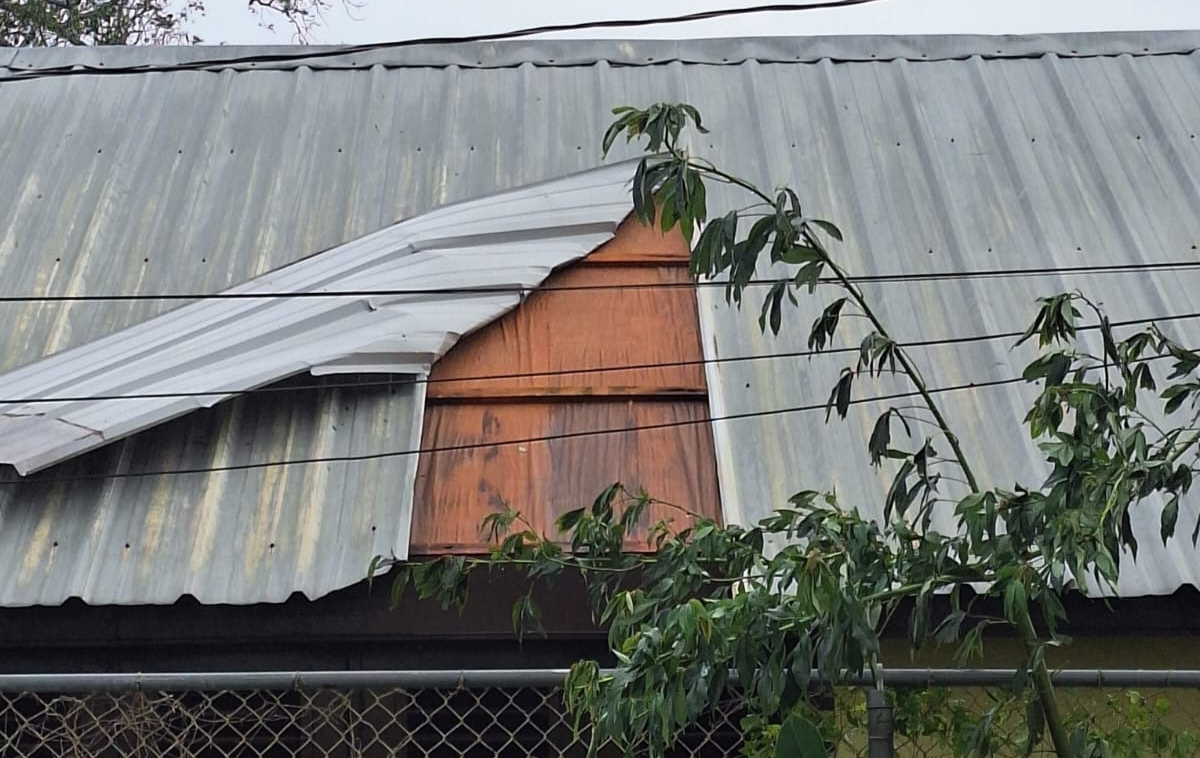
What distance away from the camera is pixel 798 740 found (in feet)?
7.16

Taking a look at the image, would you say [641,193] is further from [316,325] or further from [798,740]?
[316,325]

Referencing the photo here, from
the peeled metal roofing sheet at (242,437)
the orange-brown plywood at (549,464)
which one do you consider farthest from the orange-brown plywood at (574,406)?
the peeled metal roofing sheet at (242,437)

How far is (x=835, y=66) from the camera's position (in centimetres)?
709

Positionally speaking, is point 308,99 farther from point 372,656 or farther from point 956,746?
point 956,746

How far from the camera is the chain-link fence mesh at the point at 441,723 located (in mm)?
2842

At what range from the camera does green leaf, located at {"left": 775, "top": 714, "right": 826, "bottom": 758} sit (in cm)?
218

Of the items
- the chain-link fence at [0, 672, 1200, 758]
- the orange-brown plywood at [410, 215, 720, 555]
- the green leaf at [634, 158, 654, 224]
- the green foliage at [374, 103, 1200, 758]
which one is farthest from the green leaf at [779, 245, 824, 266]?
the orange-brown plywood at [410, 215, 720, 555]

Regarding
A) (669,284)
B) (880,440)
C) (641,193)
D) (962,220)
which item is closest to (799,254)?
(641,193)

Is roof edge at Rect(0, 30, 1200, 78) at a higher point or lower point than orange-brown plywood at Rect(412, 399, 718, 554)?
higher

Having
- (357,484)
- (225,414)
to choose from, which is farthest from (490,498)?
(225,414)

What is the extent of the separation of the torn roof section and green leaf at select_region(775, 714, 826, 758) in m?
2.81

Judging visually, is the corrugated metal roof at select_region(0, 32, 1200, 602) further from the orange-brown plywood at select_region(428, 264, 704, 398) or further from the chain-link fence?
the chain-link fence

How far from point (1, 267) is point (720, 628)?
4421 mm

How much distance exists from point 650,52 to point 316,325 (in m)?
3.26
